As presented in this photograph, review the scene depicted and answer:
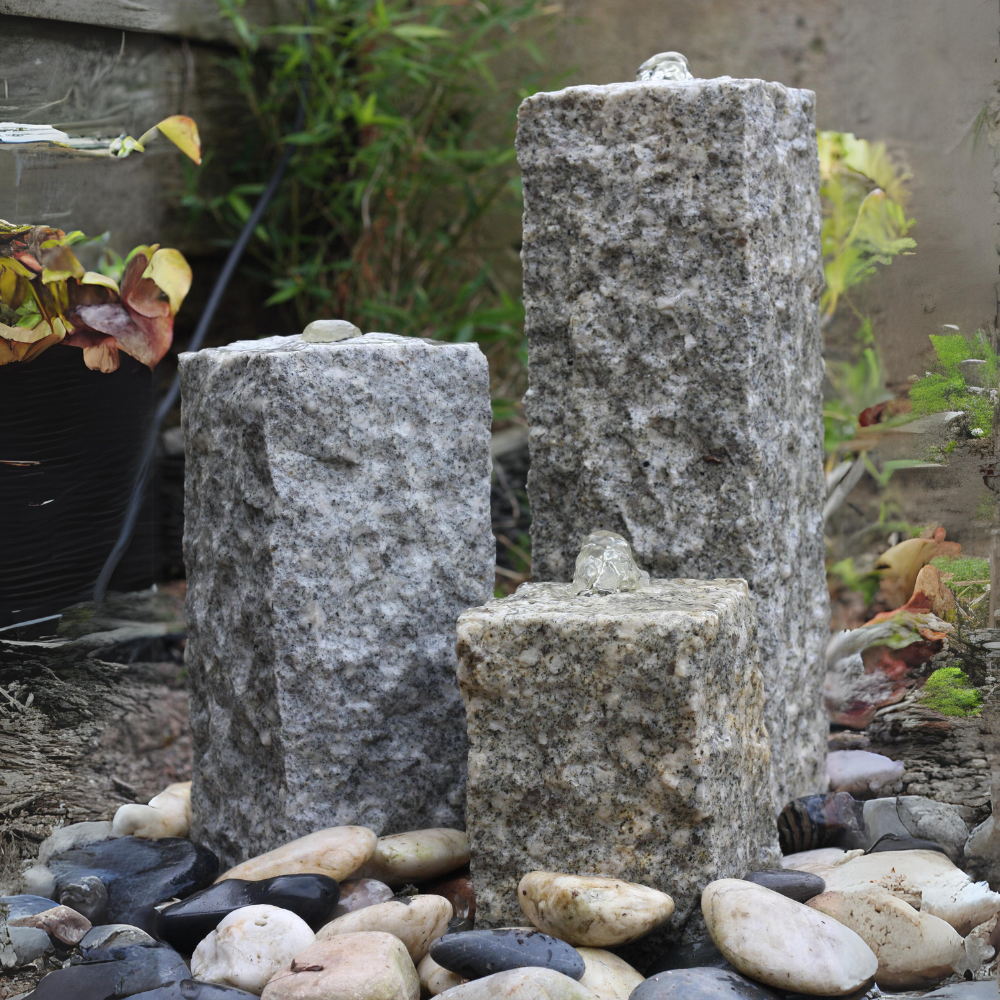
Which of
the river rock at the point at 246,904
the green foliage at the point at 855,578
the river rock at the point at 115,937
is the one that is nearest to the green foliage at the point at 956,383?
the green foliage at the point at 855,578

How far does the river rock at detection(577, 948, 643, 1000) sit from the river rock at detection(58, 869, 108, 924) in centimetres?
69

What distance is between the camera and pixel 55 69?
1.69 metres

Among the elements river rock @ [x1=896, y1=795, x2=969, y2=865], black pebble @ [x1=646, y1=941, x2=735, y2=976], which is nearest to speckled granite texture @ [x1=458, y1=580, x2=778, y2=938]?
black pebble @ [x1=646, y1=941, x2=735, y2=976]

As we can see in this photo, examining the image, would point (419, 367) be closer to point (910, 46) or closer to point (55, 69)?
point (55, 69)

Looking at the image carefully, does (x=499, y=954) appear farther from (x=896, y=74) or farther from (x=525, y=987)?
(x=896, y=74)

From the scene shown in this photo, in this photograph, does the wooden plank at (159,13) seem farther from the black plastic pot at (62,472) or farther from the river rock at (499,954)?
the river rock at (499,954)

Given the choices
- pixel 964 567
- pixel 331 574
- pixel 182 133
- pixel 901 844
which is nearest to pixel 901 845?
pixel 901 844

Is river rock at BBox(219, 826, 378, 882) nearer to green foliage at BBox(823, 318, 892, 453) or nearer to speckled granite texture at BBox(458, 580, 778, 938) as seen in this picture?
speckled granite texture at BBox(458, 580, 778, 938)

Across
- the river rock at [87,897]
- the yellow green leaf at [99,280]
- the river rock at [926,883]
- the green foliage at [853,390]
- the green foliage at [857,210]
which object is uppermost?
the green foliage at [857,210]

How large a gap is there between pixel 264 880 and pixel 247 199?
2.38 meters

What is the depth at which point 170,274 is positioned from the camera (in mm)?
2062

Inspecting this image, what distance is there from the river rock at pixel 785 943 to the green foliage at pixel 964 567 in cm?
56

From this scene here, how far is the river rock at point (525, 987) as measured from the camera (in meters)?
1.11

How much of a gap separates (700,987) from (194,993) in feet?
1.87
